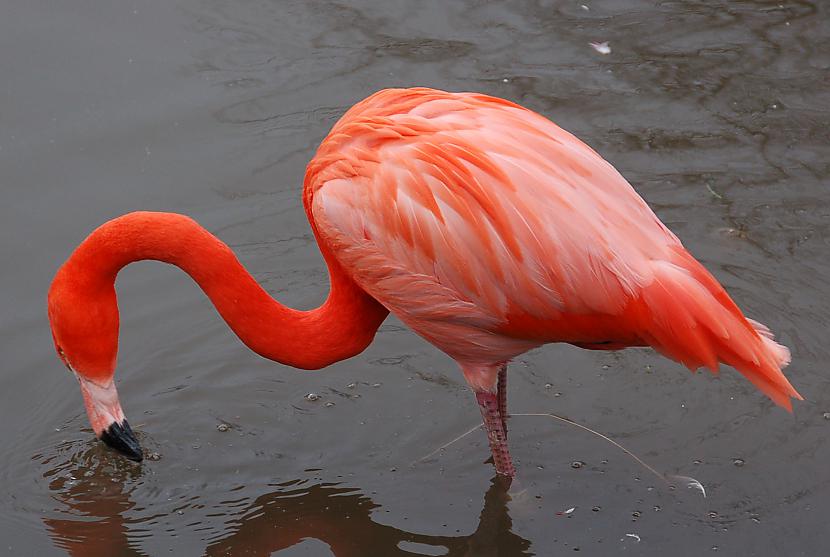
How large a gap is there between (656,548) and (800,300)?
1.84 m

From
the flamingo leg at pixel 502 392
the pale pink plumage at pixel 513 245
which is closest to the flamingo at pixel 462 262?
the pale pink plumage at pixel 513 245

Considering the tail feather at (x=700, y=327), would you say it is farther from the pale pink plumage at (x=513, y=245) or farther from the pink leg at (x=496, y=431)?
the pink leg at (x=496, y=431)

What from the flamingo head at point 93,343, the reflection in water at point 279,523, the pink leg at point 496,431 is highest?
the flamingo head at point 93,343

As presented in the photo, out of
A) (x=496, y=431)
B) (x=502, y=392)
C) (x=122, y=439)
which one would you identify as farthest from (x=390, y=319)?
(x=122, y=439)

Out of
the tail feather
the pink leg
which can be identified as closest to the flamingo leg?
the pink leg

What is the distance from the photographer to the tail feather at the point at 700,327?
14.6ft

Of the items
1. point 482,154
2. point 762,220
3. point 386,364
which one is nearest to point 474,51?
point 762,220

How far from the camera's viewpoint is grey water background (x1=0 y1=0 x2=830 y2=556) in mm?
5141

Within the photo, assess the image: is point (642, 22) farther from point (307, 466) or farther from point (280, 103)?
point (307, 466)

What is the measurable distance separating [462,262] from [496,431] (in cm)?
90

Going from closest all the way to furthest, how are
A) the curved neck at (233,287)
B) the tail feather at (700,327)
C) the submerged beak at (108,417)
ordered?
the tail feather at (700,327), the curved neck at (233,287), the submerged beak at (108,417)

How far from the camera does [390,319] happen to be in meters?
6.37

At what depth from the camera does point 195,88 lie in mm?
7832

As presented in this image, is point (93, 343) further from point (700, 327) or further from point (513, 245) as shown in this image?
point (700, 327)
